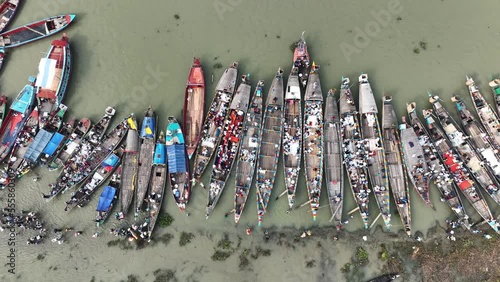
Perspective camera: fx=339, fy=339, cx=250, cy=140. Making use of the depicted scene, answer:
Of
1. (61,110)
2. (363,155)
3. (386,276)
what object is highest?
(61,110)

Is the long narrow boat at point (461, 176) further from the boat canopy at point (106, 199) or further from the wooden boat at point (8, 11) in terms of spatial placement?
the wooden boat at point (8, 11)

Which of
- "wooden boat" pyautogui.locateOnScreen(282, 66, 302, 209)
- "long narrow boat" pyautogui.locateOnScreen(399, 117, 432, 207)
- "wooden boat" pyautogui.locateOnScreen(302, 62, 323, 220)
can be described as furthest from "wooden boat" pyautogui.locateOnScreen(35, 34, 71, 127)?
"long narrow boat" pyautogui.locateOnScreen(399, 117, 432, 207)

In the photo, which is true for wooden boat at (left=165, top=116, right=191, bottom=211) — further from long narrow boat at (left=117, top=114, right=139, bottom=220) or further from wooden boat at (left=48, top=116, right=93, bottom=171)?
wooden boat at (left=48, top=116, right=93, bottom=171)

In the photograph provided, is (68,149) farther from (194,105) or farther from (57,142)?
(194,105)

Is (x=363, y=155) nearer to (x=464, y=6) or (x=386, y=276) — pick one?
(x=386, y=276)

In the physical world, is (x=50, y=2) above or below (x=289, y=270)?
above

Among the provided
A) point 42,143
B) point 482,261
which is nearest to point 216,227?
point 42,143
